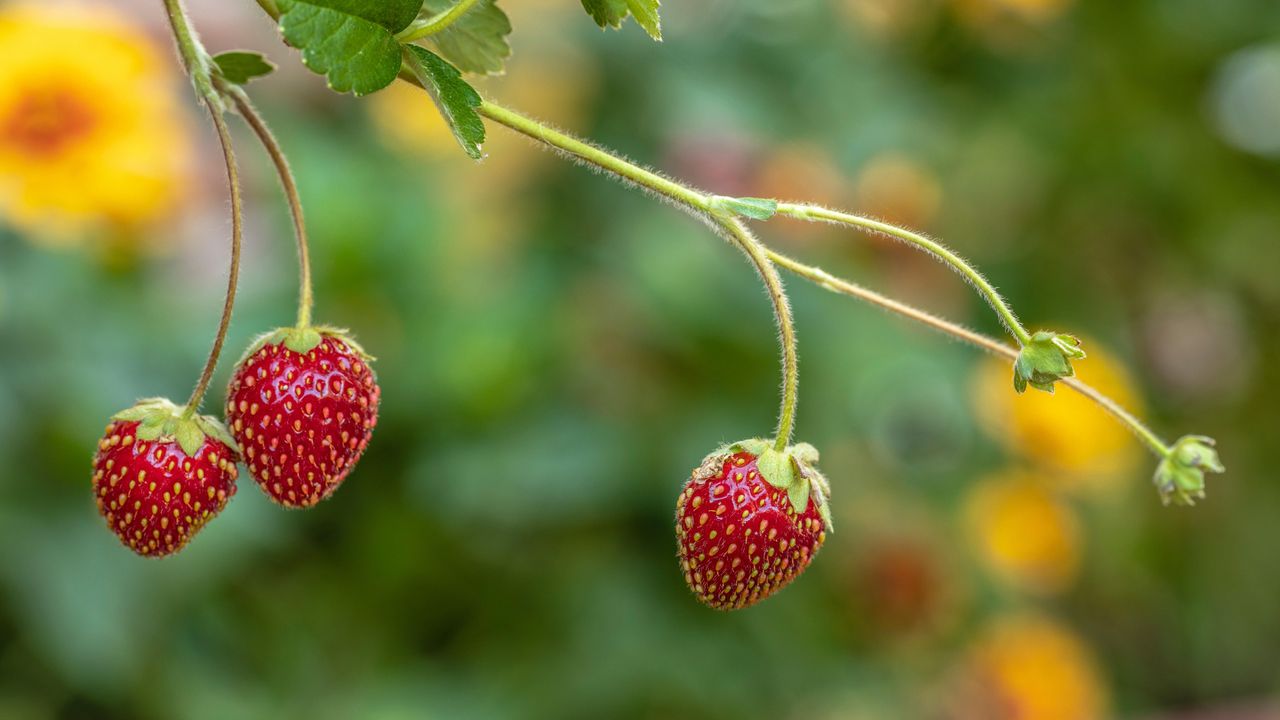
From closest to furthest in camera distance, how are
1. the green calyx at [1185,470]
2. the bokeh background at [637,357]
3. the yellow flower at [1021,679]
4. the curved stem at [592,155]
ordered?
the curved stem at [592,155]
the green calyx at [1185,470]
the bokeh background at [637,357]
the yellow flower at [1021,679]

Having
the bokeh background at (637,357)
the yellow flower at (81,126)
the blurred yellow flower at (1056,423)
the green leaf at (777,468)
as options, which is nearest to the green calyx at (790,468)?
the green leaf at (777,468)

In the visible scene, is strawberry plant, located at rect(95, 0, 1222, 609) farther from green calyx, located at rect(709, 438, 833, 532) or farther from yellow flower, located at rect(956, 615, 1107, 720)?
yellow flower, located at rect(956, 615, 1107, 720)

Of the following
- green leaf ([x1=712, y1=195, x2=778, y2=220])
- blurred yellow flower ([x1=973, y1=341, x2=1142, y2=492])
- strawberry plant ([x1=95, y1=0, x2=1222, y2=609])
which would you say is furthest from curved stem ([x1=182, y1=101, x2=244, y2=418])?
blurred yellow flower ([x1=973, y1=341, x2=1142, y2=492])

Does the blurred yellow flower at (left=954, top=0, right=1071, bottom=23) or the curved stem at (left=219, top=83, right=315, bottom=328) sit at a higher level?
the blurred yellow flower at (left=954, top=0, right=1071, bottom=23)

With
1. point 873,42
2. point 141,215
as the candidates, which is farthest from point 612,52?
point 141,215

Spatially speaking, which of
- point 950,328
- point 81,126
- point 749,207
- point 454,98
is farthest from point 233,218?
point 81,126

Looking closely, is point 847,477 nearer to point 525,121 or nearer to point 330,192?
point 330,192

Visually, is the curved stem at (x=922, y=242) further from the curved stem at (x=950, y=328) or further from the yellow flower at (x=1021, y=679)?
the yellow flower at (x=1021, y=679)

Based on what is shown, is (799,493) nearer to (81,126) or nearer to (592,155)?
(592,155)
